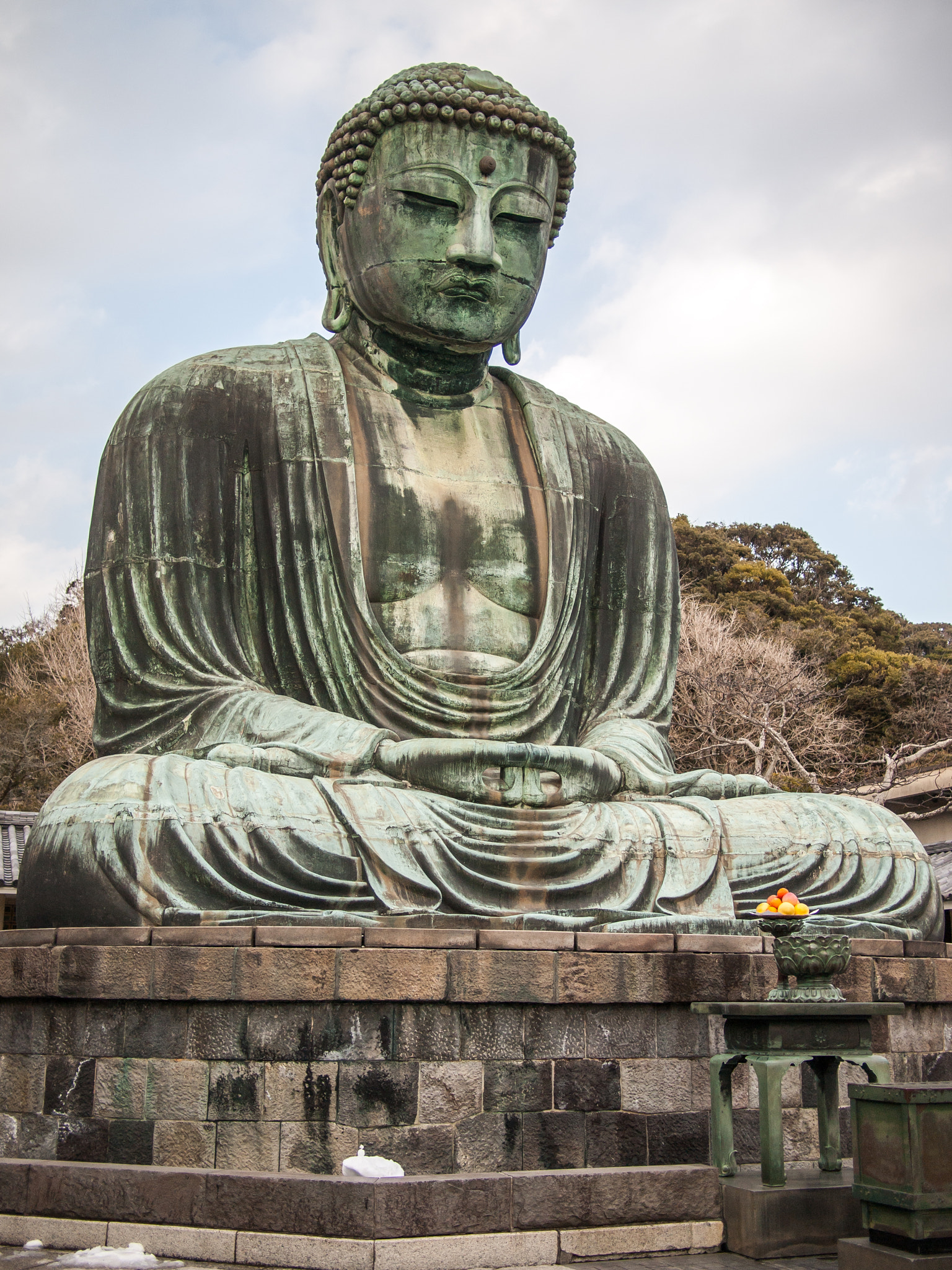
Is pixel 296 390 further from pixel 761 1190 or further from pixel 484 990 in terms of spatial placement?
pixel 761 1190

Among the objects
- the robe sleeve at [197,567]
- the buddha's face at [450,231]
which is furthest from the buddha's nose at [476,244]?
the robe sleeve at [197,567]

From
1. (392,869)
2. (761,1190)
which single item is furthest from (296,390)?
(761,1190)

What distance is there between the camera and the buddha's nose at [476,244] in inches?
294

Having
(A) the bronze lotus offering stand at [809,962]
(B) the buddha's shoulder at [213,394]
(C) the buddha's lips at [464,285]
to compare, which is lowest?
(A) the bronze lotus offering stand at [809,962]

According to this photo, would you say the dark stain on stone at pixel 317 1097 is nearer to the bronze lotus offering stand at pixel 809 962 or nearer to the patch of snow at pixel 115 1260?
the patch of snow at pixel 115 1260

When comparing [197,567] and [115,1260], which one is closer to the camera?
[115,1260]

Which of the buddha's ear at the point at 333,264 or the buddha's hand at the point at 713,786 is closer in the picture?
the buddha's hand at the point at 713,786

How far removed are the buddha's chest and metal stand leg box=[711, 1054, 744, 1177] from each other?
9.39 ft

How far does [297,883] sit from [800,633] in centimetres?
2498

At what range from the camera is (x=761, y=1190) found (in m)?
4.71

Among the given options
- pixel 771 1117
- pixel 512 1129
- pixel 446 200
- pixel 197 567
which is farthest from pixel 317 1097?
pixel 446 200

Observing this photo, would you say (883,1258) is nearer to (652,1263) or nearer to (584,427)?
(652,1263)

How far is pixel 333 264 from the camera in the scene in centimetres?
830

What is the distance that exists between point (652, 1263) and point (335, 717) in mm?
2977
